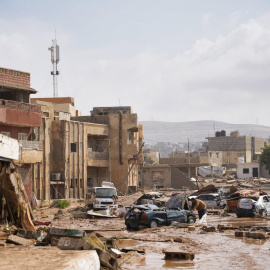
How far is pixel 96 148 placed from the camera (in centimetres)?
5731

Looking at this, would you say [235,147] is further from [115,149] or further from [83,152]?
[83,152]

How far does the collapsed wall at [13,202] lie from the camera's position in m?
20.8

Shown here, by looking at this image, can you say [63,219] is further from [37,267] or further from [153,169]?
[153,169]

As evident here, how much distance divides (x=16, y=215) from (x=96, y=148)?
35847 millimetres

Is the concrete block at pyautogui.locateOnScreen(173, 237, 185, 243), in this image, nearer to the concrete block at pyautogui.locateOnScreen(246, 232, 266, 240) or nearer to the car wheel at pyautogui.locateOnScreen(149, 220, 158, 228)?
the concrete block at pyautogui.locateOnScreen(246, 232, 266, 240)

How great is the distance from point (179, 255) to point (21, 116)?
81.8 feet

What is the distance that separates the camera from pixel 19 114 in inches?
1484

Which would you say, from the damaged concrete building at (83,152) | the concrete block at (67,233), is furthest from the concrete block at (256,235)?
the damaged concrete building at (83,152)

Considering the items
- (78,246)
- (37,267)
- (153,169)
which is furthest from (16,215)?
(153,169)

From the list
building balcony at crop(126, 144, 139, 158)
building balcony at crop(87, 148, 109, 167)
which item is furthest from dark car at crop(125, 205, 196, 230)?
building balcony at crop(126, 144, 139, 158)

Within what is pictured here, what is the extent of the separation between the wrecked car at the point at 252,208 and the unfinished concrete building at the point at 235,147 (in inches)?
2831

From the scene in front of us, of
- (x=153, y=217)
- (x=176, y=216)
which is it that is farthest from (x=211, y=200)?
(x=153, y=217)

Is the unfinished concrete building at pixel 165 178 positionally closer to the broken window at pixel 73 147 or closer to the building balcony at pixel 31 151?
the broken window at pixel 73 147

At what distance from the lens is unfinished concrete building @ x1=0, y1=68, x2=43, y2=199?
121 feet
